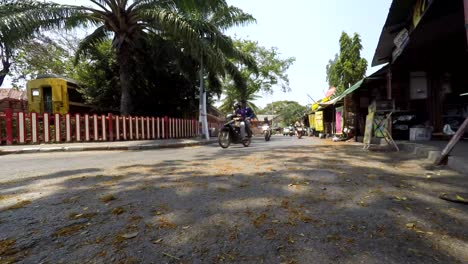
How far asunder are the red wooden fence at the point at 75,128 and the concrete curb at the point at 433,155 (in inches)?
438

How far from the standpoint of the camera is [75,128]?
12.7 metres

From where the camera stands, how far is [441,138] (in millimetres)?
9352

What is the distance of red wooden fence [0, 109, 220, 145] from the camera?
11.3m

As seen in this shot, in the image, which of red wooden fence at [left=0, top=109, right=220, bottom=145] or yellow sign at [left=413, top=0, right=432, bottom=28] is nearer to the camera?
yellow sign at [left=413, top=0, right=432, bottom=28]

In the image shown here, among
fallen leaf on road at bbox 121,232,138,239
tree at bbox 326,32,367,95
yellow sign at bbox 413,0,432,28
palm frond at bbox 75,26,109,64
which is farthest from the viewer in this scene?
tree at bbox 326,32,367,95

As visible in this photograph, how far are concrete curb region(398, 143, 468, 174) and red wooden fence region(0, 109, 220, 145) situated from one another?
11119 millimetres

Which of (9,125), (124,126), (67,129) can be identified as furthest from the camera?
(124,126)

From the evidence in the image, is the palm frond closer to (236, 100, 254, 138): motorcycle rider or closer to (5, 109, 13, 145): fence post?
(5, 109, 13, 145): fence post

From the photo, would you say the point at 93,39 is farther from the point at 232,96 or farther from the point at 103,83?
the point at 232,96

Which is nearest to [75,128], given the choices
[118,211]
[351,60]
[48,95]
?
[48,95]

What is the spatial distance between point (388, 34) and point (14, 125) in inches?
504

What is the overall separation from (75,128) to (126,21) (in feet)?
17.8

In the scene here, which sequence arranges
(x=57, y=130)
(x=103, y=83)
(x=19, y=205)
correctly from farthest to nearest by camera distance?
(x=103, y=83), (x=57, y=130), (x=19, y=205)

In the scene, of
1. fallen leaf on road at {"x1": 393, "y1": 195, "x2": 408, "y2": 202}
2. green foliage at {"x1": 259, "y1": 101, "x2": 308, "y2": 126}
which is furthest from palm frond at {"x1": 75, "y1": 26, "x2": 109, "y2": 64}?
green foliage at {"x1": 259, "y1": 101, "x2": 308, "y2": 126}
